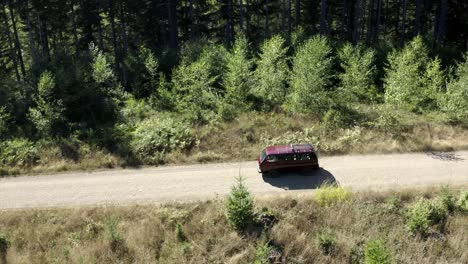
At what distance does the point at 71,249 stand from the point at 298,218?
1014 cm

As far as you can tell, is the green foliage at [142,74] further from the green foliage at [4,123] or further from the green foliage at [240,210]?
the green foliage at [240,210]

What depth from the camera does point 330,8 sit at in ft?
150

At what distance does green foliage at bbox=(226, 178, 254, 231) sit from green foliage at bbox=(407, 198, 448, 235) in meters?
6.95

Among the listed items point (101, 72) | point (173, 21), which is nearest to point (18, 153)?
point (101, 72)

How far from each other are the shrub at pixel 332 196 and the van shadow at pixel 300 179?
1.30 m

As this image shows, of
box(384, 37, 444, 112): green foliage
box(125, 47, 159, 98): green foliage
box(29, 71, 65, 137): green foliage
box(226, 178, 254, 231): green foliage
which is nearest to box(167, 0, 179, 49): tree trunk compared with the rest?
box(125, 47, 159, 98): green foliage

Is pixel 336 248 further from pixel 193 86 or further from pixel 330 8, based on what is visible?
pixel 330 8

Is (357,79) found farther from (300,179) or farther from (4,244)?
(4,244)

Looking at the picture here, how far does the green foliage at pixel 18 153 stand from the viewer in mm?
23578

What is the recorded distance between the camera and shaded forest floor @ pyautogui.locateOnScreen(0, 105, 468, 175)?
2288 cm

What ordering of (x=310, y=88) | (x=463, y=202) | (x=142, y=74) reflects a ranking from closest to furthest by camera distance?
1. (x=463, y=202)
2. (x=310, y=88)
3. (x=142, y=74)

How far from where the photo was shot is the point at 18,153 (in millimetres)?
24031

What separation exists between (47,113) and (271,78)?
15.9 meters

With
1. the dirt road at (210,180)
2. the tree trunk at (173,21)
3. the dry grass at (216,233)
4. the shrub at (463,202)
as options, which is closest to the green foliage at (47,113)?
the dirt road at (210,180)
